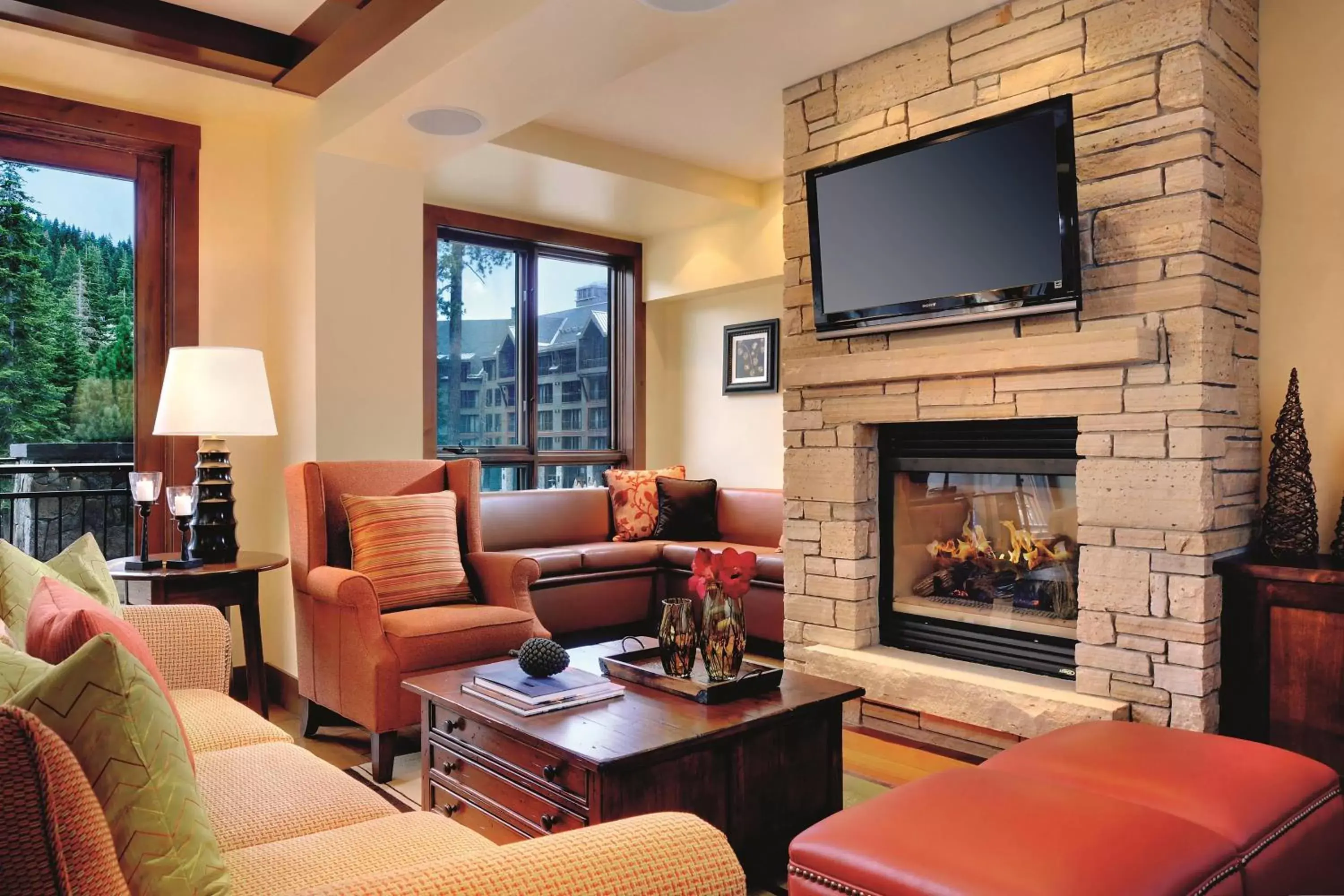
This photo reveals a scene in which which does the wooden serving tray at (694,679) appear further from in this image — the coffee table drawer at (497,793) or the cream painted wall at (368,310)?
the cream painted wall at (368,310)

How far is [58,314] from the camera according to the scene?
3.71m

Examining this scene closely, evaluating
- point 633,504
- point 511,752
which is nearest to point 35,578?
point 511,752

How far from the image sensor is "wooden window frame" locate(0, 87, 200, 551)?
383 cm

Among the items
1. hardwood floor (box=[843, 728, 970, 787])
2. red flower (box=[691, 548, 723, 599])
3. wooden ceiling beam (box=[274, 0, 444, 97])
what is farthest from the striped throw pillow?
wooden ceiling beam (box=[274, 0, 444, 97])

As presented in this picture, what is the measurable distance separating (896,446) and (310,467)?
220cm

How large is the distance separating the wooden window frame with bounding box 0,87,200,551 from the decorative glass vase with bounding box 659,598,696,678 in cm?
266

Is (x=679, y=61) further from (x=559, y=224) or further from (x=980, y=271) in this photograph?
(x=559, y=224)

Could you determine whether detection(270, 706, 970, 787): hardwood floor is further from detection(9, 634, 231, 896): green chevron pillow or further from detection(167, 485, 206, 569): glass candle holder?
detection(9, 634, 231, 896): green chevron pillow

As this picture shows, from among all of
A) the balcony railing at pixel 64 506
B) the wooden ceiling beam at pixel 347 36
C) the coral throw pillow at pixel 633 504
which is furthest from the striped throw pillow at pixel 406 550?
the coral throw pillow at pixel 633 504

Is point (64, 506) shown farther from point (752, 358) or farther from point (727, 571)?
point (752, 358)

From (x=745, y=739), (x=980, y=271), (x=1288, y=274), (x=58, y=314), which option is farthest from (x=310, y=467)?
(x=1288, y=274)

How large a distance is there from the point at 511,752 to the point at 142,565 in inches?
70.2

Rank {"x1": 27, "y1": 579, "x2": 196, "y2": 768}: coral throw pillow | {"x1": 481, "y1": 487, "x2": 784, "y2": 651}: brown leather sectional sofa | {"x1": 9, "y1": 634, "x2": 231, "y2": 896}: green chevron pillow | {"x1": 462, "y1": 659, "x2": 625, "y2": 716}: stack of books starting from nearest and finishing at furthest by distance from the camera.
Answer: {"x1": 9, "y1": 634, "x2": 231, "y2": 896}: green chevron pillow, {"x1": 27, "y1": 579, "x2": 196, "y2": 768}: coral throw pillow, {"x1": 462, "y1": 659, "x2": 625, "y2": 716}: stack of books, {"x1": 481, "y1": 487, "x2": 784, "y2": 651}: brown leather sectional sofa

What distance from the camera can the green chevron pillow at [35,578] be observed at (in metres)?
1.64
